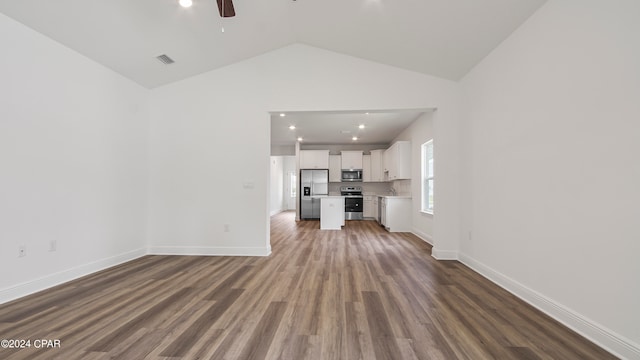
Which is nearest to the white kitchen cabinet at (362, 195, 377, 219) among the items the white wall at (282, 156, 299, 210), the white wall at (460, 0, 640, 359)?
the white wall at (282, 156, 299, 210)

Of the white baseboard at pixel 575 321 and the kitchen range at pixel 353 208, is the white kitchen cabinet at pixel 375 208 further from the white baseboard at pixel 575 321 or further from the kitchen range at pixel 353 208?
the white baseboard at pixel 575 321

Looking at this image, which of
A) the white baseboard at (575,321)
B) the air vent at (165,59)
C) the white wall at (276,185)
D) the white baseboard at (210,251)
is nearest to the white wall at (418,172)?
the white baseboard at (575,321)

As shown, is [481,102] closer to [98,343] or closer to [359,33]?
[359,33]

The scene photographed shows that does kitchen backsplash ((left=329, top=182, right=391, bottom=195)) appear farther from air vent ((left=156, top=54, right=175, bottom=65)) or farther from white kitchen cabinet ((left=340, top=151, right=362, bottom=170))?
air vent ((left=156, top=54, right=175, bottom=65))

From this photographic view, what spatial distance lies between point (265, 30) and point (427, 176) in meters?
4.10

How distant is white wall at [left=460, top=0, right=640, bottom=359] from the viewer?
154 cm

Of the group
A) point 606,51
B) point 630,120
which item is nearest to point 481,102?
point 606,51

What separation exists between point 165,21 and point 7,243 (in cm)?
267

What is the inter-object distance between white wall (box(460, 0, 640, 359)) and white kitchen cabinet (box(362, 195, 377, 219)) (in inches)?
223

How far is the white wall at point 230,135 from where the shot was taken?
3836 millimetres

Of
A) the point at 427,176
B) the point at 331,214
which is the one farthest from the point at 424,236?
the point at 331,214

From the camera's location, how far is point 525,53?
2.39 m

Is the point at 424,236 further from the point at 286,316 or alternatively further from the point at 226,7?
the point at 226,7

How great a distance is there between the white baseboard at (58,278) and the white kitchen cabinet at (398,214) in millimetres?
5171
